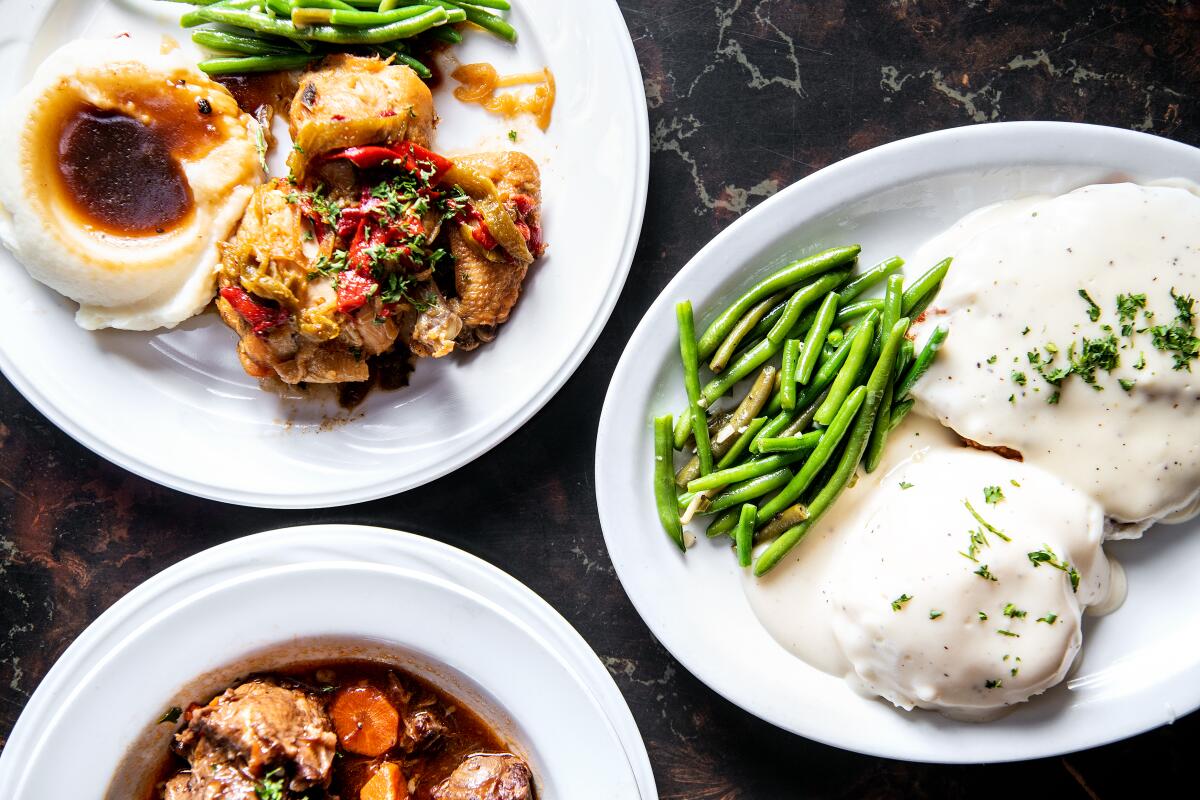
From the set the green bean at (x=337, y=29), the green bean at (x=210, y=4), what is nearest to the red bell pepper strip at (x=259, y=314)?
the green bean at (x=337, y=29)

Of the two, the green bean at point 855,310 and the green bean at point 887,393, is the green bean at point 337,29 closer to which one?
the green bean at point 855,310

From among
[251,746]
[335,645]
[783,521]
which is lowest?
[251,746]

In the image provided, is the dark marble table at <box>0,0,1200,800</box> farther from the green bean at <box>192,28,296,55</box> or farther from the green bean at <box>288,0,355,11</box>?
the green bean at <box>192,28,296,55</box>

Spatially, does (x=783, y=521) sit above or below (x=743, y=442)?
below

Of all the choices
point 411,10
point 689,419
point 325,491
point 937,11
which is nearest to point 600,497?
point 689,419

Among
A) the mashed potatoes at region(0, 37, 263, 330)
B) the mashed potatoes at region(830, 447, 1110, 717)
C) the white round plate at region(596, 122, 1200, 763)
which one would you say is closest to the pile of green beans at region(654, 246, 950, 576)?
the white round plate at region(596, 122, 1200, 763)

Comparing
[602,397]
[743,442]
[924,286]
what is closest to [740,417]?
[743,442]

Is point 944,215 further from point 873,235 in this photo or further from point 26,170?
point 26,170

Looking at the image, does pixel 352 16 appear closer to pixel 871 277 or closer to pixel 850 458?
pixel 871 277
